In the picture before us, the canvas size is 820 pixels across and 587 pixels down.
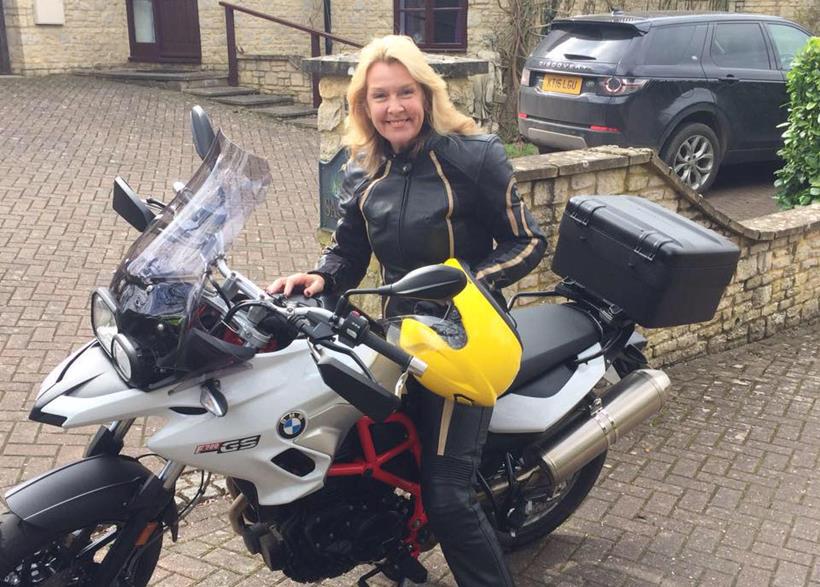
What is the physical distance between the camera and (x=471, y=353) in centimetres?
253

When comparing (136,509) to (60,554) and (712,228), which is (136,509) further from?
(712,228)

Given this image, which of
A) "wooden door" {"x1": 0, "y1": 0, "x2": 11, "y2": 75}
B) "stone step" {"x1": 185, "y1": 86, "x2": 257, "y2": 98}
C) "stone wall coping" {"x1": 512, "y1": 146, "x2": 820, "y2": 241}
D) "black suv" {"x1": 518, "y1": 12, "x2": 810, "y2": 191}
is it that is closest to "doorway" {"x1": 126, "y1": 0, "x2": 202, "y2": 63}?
"stone step" {"x1": 185, "y1": 86, "x2": 257, "y2": 98}

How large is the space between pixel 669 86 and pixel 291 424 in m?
7.57

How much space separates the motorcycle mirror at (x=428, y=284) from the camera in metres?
2.21

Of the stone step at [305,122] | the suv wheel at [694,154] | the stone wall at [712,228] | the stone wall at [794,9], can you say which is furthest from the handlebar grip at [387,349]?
the stone wall at [794,9]

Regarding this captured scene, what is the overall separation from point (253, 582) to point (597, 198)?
6.73 ft

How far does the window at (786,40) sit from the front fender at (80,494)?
934cm

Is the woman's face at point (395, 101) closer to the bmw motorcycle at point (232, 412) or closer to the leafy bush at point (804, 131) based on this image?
the bmw motorcycle at point (232, 412)

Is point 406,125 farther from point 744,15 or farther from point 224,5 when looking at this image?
point 224,5

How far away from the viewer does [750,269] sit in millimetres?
6203

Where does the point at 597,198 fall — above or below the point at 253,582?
above

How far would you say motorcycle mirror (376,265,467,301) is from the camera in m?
2.21

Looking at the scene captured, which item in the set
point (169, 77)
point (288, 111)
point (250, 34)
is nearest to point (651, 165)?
point (288, 111)

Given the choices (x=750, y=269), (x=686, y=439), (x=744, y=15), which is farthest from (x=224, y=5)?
(x=686, y=439)
